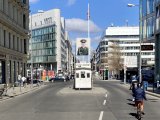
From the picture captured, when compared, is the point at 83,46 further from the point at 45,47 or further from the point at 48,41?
the point at 45,47

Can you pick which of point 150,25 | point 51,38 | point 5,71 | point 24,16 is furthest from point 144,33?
point 51,38

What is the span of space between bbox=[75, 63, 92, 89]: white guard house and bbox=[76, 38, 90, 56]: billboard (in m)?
4.59

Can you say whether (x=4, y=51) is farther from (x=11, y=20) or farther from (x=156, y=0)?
(x=156, y=0)

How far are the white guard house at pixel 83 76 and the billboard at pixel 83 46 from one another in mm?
4594

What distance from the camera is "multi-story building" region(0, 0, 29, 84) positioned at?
169 ft

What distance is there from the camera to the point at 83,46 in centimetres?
4975

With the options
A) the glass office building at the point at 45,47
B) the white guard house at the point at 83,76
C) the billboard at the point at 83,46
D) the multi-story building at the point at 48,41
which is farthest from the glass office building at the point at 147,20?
the glass office building at the point at 45,47

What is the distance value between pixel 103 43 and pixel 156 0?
443 feet

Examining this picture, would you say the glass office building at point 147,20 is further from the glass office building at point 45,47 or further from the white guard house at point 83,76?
the glass office building at point 45,47

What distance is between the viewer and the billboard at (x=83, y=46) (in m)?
49.3

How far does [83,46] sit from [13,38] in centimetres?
1359

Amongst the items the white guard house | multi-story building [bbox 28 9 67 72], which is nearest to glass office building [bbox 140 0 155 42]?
the white guard house

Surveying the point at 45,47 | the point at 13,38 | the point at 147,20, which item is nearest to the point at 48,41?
the point at 45,47

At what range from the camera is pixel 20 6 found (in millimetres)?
64250
